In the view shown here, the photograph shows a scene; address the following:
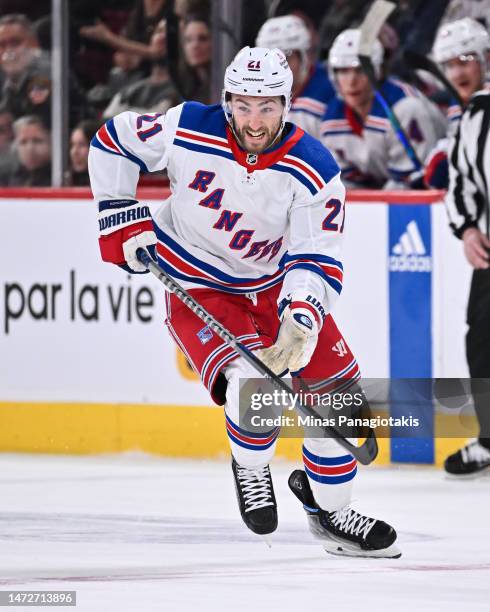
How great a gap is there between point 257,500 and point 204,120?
3.23 feet

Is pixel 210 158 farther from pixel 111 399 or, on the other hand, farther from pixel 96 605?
pixel 111 399

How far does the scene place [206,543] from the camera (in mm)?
4590

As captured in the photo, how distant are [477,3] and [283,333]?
313cm

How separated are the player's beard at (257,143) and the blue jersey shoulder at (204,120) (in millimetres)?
83

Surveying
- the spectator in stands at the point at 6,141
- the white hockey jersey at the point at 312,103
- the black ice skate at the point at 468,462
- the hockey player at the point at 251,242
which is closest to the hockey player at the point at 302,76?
the white hockey jersey at the point at 312,103

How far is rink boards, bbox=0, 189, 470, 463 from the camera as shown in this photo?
5996 mm

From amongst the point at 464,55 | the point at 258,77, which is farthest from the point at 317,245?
the point at 464,55

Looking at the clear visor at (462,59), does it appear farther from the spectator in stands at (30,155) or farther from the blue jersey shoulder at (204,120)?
the blue jersey shoulder at (204,120)

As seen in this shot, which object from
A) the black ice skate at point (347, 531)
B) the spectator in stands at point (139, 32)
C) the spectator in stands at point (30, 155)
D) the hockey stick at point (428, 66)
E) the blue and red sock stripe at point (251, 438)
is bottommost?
Answer: the black ice skate at point (347, 531)

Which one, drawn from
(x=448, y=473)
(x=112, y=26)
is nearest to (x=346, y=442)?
(x=448, y=473)

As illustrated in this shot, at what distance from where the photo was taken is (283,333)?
13.6ft

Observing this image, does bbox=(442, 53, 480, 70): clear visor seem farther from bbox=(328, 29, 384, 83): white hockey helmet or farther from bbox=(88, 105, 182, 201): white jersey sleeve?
bbox=(88, 105, 182, 201): white jersey sleeve

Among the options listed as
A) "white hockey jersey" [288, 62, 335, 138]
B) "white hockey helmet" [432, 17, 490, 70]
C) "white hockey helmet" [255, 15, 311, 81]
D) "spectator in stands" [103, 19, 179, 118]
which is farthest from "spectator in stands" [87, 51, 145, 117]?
"white hockey helmet" [432, 17, 490, 70]

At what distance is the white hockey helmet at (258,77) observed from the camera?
13.8 ft
